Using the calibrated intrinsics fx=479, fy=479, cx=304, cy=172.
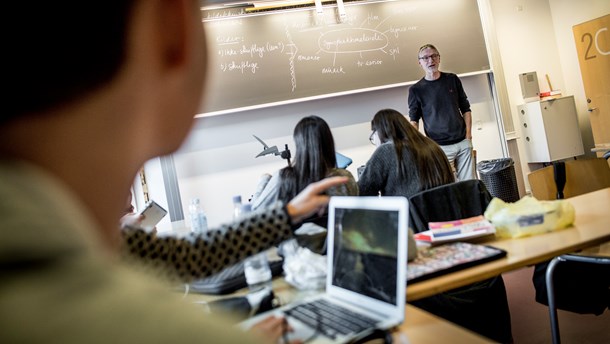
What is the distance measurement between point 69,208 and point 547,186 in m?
2.82

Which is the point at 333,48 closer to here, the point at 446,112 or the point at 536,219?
the point at 446,112

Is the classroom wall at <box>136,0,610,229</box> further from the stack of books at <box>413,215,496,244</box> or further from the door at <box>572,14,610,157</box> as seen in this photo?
the stack of books at <box>413,215,496,244</box>

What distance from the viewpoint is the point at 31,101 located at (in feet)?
0.66

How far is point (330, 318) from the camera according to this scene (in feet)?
3.71

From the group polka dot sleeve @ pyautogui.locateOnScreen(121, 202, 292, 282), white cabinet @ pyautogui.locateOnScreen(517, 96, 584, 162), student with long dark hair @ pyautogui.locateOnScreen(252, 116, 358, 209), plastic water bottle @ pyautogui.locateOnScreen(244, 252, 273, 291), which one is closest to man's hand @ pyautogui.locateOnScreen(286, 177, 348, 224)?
polka dot sleeve @ pyautogui.locateOnScreen(121, 202, 292, 282)

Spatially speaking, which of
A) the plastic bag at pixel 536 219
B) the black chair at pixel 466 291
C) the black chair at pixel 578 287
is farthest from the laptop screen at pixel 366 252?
the black chair at pixel 578 287

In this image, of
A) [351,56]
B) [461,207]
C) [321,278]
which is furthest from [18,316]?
[351,56]

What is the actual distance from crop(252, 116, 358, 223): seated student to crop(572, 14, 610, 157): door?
4.62m

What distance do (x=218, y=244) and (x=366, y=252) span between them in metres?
0.41

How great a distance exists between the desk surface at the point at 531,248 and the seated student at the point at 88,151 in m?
1.10

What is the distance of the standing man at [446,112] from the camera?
15.3ft

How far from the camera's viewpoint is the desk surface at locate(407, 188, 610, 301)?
4.17ft

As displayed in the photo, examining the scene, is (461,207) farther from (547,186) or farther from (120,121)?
(120,121)

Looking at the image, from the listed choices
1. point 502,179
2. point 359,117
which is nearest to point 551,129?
point 502,179
